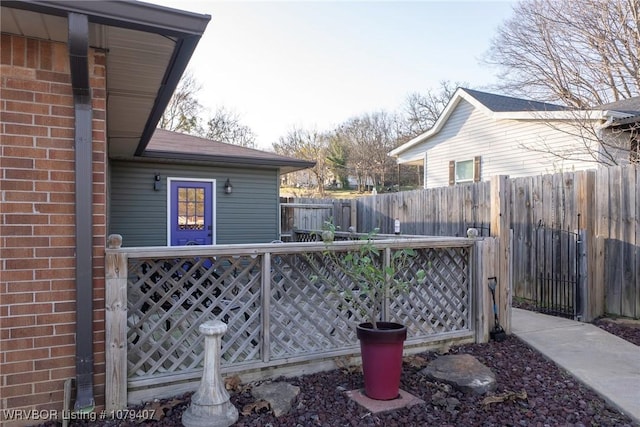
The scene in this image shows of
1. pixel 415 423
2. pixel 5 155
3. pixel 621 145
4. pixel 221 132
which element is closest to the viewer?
pixel 5 155

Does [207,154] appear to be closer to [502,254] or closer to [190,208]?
[190,208]

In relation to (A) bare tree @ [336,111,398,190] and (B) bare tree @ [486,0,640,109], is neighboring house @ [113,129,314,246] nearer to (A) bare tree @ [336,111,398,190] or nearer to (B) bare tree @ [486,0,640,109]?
(B) bare tree @ [486,0,640,109]

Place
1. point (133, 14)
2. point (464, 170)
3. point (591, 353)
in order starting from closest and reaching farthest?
point (133, 14)
point (591, 353)
point (464, 170)

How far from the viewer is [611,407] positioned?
307cm

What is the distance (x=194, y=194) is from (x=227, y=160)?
0.99m

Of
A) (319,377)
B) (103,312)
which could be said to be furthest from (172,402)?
(319,377)

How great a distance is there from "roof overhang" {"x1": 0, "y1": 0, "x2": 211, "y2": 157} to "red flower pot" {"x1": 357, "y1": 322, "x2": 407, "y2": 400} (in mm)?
2302

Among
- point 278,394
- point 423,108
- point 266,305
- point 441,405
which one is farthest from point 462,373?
point 423,108

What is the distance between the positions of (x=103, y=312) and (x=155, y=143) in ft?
20.6

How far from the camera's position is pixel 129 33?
2.65 m

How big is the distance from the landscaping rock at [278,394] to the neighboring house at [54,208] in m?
1.06

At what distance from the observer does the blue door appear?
27.9 ft

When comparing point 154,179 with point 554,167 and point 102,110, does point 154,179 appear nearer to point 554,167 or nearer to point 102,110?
point 102,110

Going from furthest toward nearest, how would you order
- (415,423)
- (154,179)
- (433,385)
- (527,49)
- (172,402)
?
1. (527,49)
2. (154,179)
3. (433,385)
4. (172,402)
5. (415,423)
